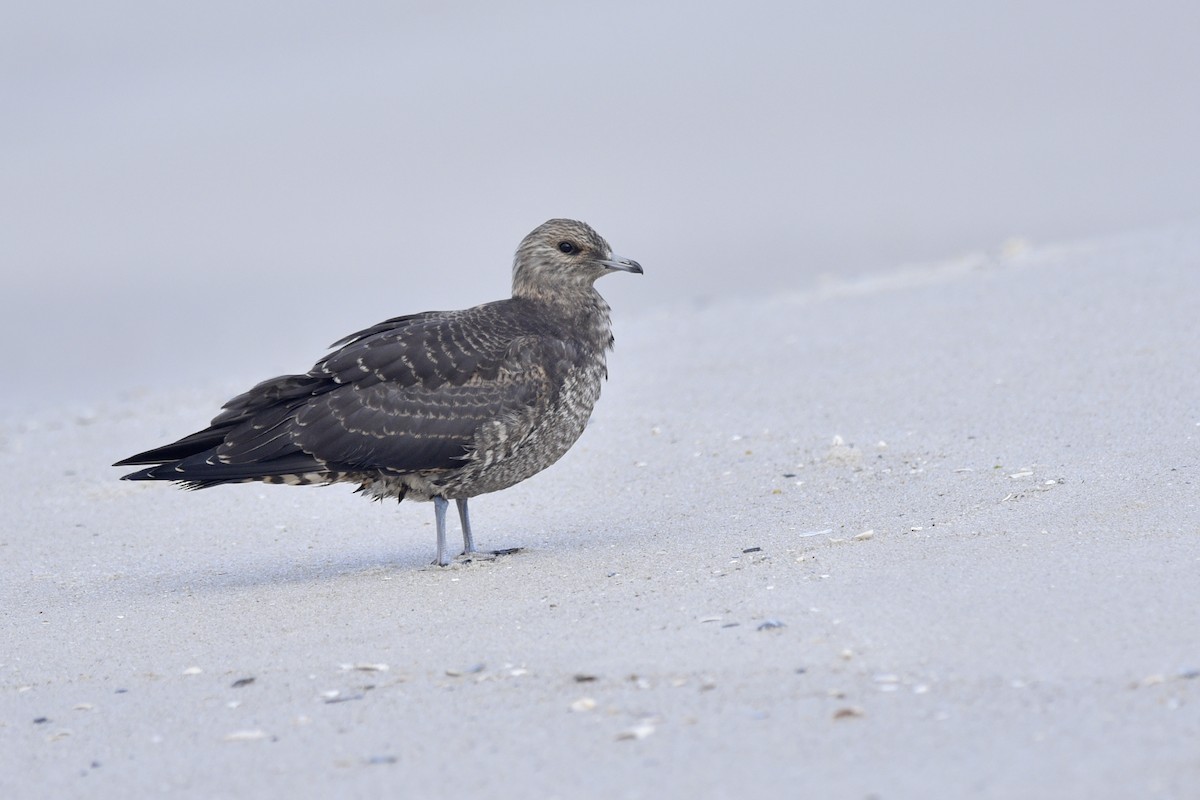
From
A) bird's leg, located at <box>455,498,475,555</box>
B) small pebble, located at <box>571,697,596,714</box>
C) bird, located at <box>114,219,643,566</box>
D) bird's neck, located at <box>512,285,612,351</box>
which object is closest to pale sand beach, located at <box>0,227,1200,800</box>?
small pebble, located at <box>571,697,596,714</box>

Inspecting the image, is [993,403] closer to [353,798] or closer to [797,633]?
[797,633]

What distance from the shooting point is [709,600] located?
5.79 meters

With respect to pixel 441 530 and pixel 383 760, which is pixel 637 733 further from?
pixel 441 530

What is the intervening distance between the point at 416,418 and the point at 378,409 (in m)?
0.18

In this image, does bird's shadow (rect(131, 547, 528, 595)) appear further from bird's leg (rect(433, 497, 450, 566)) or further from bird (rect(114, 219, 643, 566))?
bird (rect(114, 219, 643, 566))

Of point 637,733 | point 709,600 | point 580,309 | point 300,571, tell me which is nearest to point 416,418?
point 300,571

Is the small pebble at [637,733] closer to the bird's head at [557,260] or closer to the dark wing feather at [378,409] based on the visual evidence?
the dark wing feather at [378,409]

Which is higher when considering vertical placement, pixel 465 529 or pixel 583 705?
pixel 465 529

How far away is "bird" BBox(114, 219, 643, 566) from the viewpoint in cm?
702

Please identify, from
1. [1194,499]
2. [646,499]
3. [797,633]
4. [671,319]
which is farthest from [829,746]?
[671,319]

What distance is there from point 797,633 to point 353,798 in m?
1.66

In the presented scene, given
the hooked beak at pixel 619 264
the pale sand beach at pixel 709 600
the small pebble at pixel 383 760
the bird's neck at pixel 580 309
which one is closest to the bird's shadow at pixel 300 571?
the pale sand beach at pixel 709 600

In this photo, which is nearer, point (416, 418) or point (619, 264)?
point (416, 418)

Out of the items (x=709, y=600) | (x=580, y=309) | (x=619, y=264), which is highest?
(x=619, y=264)
